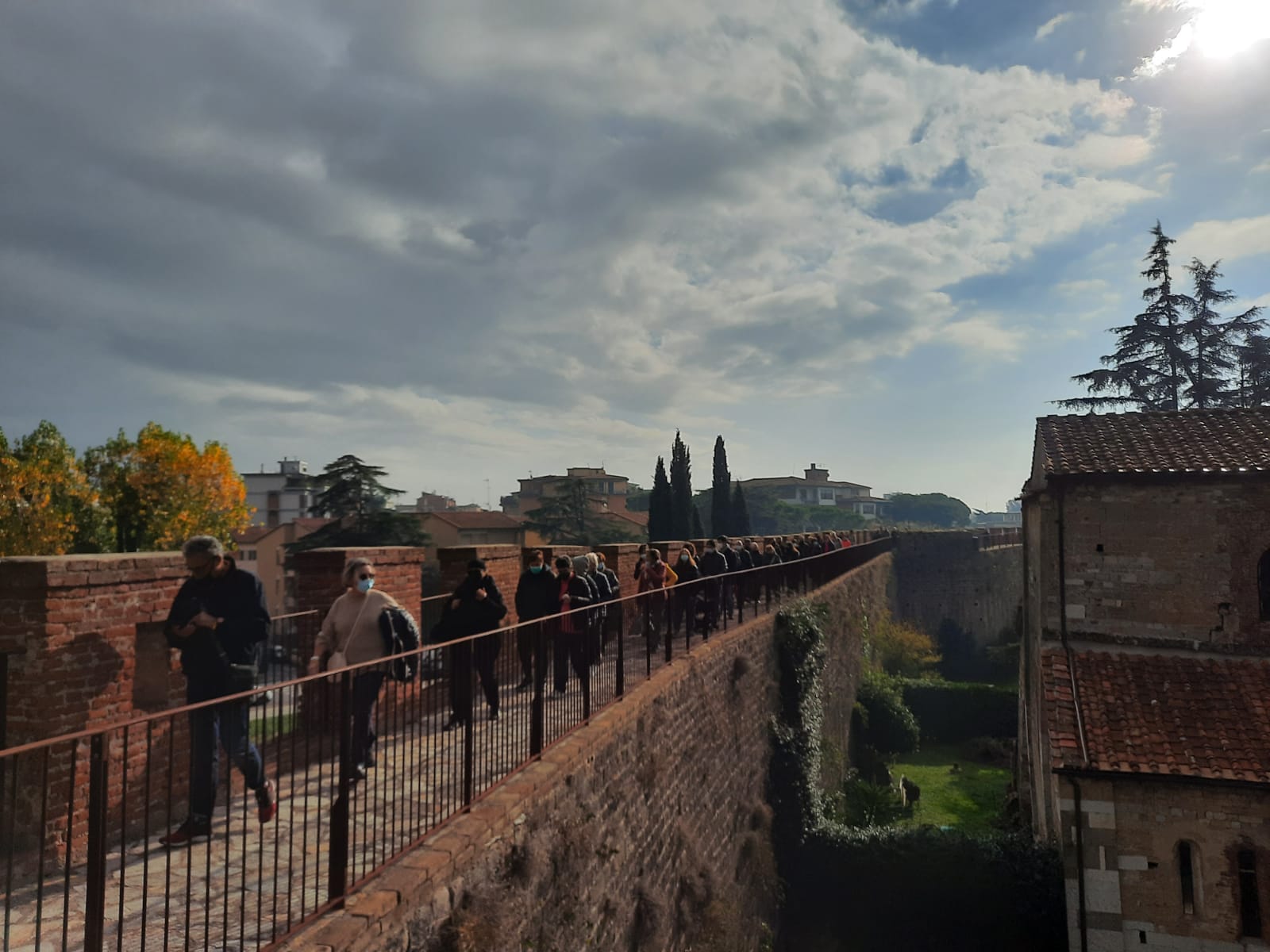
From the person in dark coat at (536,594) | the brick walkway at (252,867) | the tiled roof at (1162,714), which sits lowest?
the tiled roof at (1162,714)

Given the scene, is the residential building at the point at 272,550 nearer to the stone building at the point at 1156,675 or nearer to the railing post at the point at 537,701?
the stone building at the point at 1156,675

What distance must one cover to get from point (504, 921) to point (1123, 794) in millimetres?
9376

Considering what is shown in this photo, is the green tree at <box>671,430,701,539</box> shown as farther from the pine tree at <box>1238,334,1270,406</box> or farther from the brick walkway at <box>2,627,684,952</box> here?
the brick walkway at <box>2,627,684,952</box>

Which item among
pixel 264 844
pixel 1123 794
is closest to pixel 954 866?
pixel 1123 794

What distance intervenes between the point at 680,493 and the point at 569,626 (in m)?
44.3

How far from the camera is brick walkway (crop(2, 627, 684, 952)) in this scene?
308 cm

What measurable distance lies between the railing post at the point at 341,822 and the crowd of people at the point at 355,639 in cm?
8

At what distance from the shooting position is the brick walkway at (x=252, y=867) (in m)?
3.08

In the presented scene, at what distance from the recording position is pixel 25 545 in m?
29.6

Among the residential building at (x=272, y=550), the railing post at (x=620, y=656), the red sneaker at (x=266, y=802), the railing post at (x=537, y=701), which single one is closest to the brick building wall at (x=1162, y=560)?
the railing post at (x=620, y=656)

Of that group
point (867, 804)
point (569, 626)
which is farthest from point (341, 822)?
point (867, 804)

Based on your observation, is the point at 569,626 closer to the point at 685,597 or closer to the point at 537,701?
the point at 537,701

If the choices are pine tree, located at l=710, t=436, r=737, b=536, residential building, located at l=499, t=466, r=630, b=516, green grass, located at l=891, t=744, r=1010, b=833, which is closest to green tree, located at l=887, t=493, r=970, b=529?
residential building, located at l=499, t=466, r=630, b=516

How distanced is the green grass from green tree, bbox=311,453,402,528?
1037 inches
